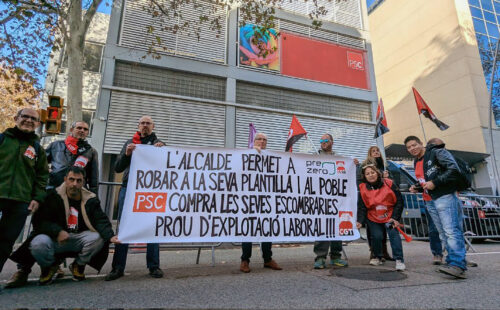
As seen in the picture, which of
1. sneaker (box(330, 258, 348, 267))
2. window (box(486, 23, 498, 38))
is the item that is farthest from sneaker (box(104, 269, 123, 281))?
window (box(486, 23, 498, 38))

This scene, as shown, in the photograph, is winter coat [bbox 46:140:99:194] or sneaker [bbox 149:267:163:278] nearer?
sneaker [bbox 149:267:163:278]

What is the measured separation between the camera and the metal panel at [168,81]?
10859 mm

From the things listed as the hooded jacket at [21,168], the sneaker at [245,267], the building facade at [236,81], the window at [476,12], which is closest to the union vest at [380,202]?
the sneaker at [245,267]

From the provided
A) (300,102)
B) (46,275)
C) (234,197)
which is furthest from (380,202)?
(300,102)

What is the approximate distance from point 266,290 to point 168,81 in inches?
388

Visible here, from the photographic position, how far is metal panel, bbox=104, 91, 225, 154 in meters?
10.3

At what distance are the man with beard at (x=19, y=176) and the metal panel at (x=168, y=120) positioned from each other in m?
7.04

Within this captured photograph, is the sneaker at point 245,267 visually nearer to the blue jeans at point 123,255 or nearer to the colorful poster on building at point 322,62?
the blue jeans at point 123,255

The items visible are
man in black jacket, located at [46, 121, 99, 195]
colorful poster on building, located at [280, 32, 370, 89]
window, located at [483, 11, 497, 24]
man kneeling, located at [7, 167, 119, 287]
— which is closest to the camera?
man kneeling, located at [7, 167, 119, 287]

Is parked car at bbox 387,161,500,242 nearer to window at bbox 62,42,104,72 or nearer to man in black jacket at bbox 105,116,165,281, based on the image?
man in black jacket at bbox 105,116,165,281

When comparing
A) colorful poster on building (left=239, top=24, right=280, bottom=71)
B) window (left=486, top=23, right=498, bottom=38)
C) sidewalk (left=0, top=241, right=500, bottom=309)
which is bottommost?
sidewalk (left=0, top=241, right=500, bottom=309)

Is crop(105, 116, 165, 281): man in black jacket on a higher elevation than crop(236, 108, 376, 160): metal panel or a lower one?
lower

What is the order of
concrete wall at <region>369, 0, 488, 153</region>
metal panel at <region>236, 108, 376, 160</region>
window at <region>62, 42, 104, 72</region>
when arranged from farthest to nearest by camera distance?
1. concrete wall at <region>369, 0, 488, 153</region>
2. window at <region>62, 42, 104, 72</region>
3. metal panel at <region>236, 108, 376, 160</region>

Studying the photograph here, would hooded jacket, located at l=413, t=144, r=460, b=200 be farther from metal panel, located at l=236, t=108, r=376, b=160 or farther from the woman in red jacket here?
metal panel, located at l=236, t=108, r=376, b=160
